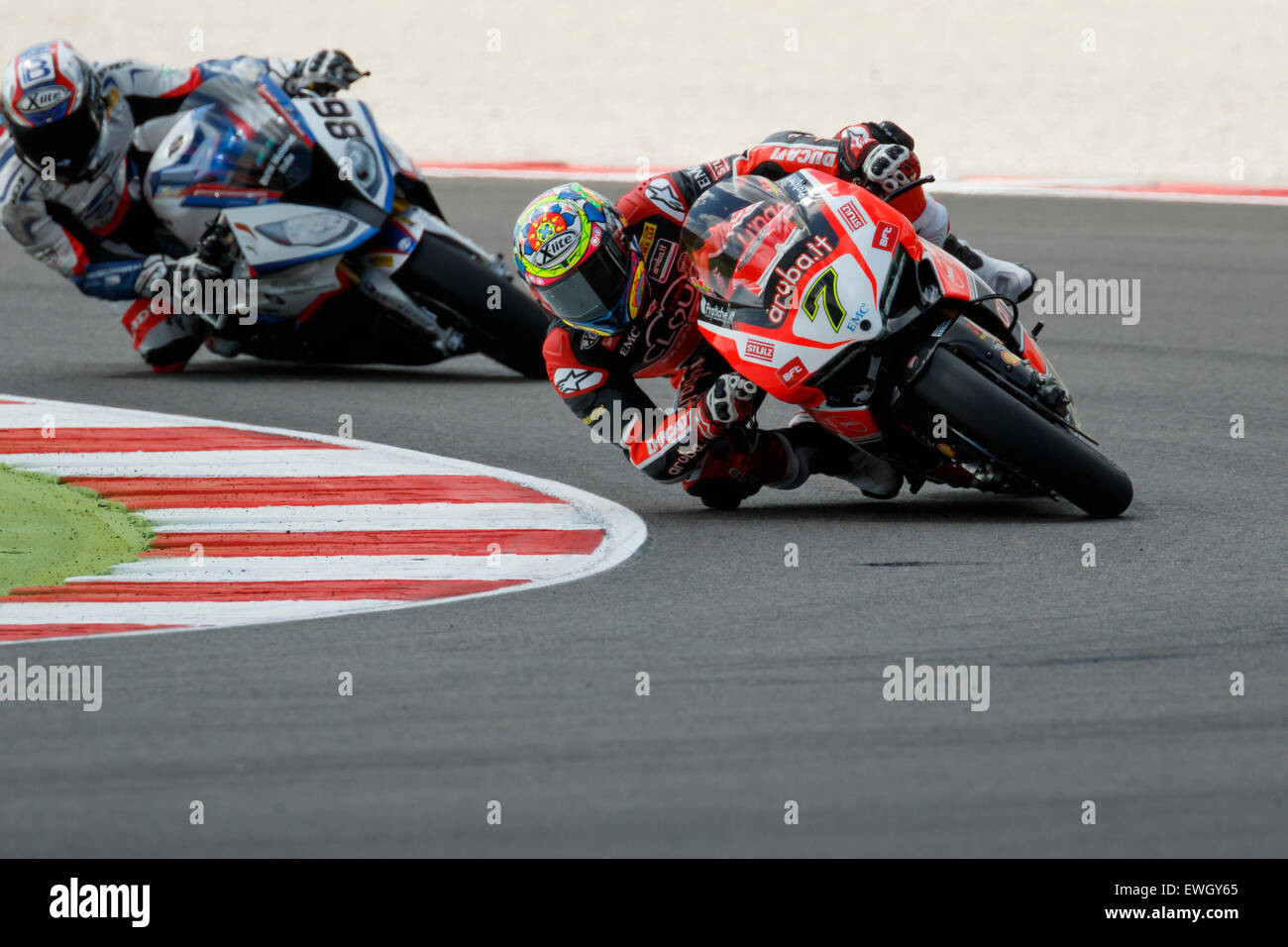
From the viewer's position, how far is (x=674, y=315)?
7605mm

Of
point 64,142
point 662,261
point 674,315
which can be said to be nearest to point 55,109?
point 64,142

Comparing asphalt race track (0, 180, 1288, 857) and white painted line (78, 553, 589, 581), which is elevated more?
white painted line (78, 553, 589, 581)

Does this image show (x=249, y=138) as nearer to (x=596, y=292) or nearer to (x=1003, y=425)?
(x=596, y=292)

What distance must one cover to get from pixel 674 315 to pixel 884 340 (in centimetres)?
96

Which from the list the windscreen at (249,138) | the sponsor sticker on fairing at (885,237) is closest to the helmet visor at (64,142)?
the windscreen at (249,138)

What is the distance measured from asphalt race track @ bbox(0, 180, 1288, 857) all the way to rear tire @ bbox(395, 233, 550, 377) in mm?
2217

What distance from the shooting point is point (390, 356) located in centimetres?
1098

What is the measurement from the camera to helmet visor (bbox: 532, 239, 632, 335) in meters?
7.25

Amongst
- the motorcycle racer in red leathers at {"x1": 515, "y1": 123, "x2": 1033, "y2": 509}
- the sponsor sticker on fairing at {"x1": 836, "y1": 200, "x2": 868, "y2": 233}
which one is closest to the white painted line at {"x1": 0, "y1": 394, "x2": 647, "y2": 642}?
the motorcycle racer in red leathers at {"x1": 515, "y1": 123, "x2": 1033, "y2": 509}

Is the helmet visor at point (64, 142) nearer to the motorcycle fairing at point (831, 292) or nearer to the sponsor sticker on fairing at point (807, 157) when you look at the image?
the sponsor sticker on fairing at point (807, 157)

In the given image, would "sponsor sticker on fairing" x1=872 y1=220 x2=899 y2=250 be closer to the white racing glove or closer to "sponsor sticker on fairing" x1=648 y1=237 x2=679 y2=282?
the white racing glove

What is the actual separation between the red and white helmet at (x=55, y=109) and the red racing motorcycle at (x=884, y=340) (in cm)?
411
